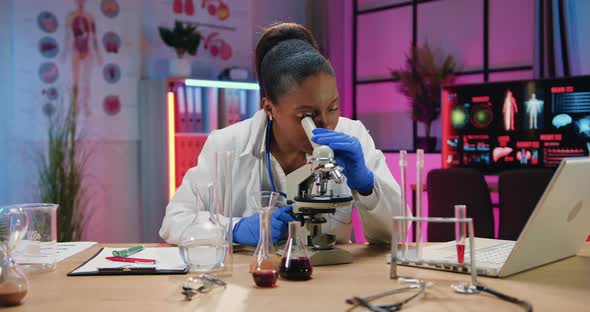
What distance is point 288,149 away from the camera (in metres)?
2.11

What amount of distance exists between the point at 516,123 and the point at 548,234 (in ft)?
10.9

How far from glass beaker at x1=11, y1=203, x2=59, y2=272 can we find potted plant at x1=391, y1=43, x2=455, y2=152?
14.6 ft

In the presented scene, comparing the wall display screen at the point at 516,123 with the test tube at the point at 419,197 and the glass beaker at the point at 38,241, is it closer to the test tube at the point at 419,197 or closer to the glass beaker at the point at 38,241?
the test tube at the point at 419,197

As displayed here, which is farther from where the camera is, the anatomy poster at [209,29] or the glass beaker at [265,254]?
the anatomy poster at [209,29]

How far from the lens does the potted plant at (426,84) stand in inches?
214

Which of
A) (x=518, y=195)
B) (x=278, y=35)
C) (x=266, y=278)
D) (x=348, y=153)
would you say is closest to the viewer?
(x=266, y=278)

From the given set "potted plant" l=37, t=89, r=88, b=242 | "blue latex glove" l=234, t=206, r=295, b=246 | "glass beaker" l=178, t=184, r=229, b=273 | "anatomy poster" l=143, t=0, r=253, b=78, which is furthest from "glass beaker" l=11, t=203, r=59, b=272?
"anatomy poster" l=143, t=0, r=253, b=78

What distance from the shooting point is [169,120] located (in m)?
4.46

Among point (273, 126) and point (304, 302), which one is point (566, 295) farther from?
point (273, 126)

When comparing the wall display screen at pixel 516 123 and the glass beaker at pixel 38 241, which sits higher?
the wall display screen at pixel 516 123

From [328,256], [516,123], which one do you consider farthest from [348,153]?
[516,123]

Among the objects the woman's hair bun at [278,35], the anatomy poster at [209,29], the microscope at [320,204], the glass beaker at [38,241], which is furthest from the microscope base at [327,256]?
the anatomy poster at [209,29]

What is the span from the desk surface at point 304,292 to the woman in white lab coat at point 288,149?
1.11 ft

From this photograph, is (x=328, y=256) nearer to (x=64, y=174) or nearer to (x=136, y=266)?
(x=136, y=266)
